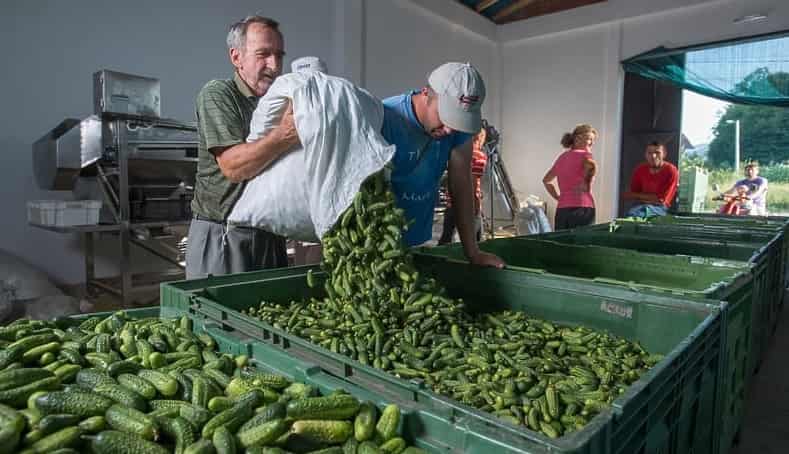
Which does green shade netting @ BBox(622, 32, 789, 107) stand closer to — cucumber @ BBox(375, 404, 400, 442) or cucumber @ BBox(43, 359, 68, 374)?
cucumber @ BBox(375, 404, 400, 442)

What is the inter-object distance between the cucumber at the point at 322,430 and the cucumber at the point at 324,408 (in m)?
0.02

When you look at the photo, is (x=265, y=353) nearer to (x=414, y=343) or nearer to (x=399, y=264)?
(x=414, y=343)

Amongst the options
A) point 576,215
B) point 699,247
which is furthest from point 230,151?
point 576,215

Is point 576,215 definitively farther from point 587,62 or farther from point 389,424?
point 587,62

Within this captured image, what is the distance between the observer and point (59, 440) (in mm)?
932

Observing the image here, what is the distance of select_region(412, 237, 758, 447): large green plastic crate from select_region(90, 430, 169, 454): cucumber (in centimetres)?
161

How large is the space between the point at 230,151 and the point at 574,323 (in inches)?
59.9

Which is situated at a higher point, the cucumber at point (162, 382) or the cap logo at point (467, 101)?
the cap logo at point (467, 101)

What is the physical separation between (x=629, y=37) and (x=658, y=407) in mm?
10832

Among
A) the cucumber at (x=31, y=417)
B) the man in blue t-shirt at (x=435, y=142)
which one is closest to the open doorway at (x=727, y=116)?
the man in blue t-shirt at (x=435, y=142)

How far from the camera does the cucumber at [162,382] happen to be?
118 cm

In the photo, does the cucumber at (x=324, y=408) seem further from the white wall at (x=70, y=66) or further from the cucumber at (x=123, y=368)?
the white wall at (x=70, y=66)

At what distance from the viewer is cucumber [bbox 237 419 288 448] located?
3.20ft

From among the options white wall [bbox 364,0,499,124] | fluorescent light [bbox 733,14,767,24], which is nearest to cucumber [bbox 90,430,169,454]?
white wall [bbox 364,0,499,124]
